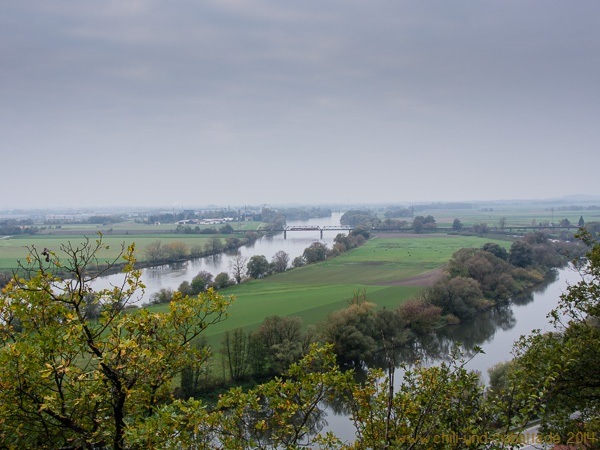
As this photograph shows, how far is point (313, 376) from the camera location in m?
3.65

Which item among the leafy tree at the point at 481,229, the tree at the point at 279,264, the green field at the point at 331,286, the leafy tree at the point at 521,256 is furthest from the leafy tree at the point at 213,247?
the leafy tree at the point at 481,229

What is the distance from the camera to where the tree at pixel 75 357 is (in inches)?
117

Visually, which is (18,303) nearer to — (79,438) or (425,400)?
(79,438)

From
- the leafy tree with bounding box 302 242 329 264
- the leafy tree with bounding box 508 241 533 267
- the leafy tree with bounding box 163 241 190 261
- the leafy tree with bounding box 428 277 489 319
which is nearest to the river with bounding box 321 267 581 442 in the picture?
the leafy tree with bounding box 428 277 489 319

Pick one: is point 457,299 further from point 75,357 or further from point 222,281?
point 75,357

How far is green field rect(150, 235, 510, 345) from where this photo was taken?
939 inches

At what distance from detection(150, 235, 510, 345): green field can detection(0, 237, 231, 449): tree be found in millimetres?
12245

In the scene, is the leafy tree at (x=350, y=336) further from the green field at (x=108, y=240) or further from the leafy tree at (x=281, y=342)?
the green field at (x=108, y=240)

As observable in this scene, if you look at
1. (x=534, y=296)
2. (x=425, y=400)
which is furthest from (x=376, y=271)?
(x=425, y=400)

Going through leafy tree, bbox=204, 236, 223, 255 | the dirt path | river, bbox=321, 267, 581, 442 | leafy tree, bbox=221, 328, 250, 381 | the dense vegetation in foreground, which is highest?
the dense vegetation in foreground

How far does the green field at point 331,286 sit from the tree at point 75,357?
12245 millimetres

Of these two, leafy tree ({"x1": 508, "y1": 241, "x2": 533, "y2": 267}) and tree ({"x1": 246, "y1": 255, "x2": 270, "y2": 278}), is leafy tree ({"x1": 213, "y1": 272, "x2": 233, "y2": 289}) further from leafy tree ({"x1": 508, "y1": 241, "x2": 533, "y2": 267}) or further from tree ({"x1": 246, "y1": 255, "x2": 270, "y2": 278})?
leafy tree ({"x1": 508, "y1": 241, "x2": 533, "y2": 267})

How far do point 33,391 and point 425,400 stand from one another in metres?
3.20

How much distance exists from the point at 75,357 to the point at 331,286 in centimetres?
2835
